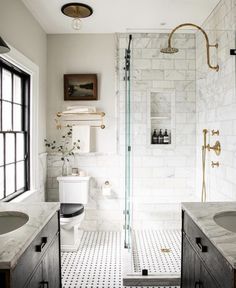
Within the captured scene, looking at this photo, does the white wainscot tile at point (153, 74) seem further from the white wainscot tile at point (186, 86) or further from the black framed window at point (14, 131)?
the black framed window at point (14, 131)

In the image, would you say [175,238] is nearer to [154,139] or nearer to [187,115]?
[154,139]

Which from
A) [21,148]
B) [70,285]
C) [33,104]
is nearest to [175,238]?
[70,285]

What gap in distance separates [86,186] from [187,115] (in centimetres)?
162

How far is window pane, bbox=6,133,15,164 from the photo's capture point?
283 cm

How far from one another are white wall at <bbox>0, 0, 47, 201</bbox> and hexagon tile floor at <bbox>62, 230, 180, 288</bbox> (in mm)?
889

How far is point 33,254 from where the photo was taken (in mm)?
1386

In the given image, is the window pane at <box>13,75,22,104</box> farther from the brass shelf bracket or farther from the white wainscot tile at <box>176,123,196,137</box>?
the brass shelf bracket

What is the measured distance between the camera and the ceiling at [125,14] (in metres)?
2.97

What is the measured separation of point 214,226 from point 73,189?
247cm

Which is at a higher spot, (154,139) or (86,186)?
(154,139)

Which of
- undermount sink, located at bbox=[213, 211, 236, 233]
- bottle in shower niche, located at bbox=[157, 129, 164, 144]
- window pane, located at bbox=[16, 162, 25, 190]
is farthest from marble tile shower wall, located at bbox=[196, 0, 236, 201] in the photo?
window pane, located at bbox=[16, 162, 25, 190]

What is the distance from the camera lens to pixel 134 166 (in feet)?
12.0

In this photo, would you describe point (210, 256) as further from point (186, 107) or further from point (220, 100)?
point (186, 107)

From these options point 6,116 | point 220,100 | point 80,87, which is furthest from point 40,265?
point 80,87
